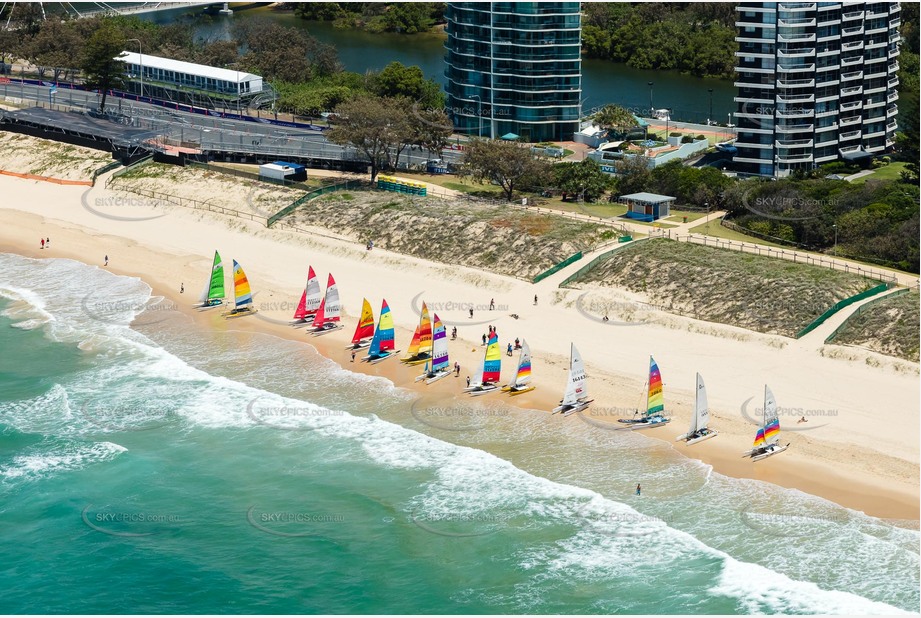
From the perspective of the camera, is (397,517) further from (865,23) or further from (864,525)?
(865,23)

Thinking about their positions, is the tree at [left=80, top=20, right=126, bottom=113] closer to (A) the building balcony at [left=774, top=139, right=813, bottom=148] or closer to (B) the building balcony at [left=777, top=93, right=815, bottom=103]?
(B) the building balcony at [left=777, top=93, right=815, bottom=103]

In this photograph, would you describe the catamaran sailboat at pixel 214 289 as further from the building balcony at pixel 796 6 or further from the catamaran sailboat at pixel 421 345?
the building balcony at pixel 796 6

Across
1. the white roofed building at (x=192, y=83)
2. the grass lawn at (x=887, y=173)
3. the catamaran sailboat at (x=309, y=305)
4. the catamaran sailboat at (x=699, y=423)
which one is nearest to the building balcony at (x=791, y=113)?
the grass lawn at (x=887, y=173)

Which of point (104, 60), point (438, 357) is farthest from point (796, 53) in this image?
point (104, 60)

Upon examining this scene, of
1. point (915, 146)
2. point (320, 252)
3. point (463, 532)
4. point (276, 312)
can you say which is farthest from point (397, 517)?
point (915, 146)

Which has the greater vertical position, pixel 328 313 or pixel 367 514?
pixel 328 313

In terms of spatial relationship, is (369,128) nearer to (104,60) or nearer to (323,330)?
(323,330)
